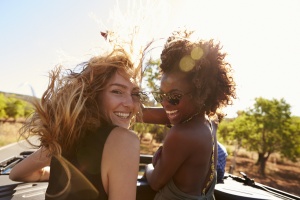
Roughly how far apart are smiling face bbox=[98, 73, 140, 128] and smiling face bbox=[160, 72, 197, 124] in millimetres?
413

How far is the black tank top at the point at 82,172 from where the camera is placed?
4.01 ft

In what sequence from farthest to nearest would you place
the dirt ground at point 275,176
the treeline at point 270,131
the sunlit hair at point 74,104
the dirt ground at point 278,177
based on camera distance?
the treeline at point 270,131
the dirt ground at point 275,176
the dirt ground at point 278,177
the sunlit hair at point 74,104

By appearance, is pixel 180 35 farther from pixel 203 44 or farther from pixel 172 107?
pixel 172 107

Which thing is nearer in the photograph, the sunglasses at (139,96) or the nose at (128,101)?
the nose at (128,101)

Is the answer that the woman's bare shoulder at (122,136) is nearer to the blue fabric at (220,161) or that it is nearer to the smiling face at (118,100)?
the smiling face at (118,100)

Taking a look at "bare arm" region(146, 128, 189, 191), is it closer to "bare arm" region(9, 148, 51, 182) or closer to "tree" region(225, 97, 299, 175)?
"bare arm" region(9, 148, 51, 182)

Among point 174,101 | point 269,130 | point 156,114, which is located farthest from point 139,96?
point 269,130

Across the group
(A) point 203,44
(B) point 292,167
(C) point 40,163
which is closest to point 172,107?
(A) point 203,44

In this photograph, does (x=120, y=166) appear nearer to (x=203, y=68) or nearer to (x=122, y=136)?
(x=122, y=136)

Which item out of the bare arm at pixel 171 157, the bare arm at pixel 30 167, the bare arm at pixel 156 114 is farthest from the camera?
the bare arm at pixel 156 114

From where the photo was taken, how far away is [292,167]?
36219 mm

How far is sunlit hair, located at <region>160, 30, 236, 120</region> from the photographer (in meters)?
1.88

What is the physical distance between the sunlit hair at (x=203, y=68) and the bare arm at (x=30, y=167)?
1.11m

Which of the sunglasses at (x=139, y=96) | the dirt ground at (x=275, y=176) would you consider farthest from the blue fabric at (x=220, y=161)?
the dirt ground at (x=275, y=176)
